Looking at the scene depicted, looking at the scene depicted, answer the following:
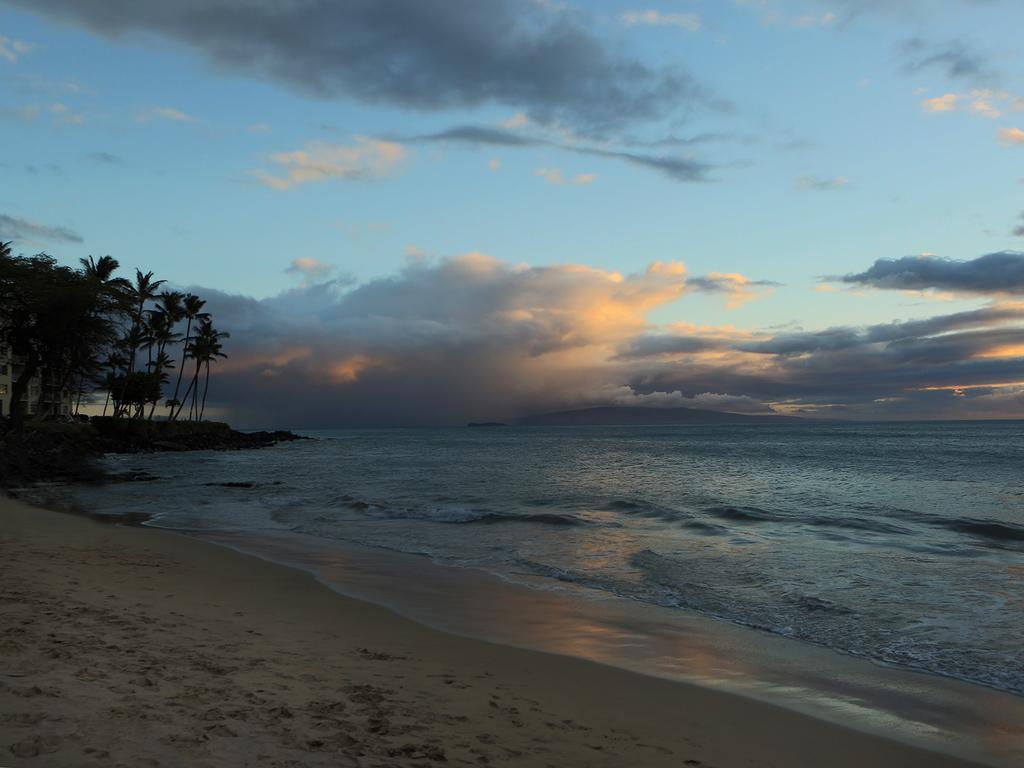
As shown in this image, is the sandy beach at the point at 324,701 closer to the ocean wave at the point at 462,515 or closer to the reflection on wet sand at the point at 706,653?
the reflection on wet sand at the point at 706,653

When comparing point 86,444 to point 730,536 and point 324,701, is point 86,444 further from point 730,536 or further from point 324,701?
point 324,701

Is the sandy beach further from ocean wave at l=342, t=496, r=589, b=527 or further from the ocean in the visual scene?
ocean wave at l=342, t=496, r=589, b=527

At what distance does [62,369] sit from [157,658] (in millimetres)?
41923

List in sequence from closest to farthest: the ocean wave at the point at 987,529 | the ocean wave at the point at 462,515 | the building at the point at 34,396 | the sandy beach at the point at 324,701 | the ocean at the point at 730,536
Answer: the sandy beach at the point at 324,701
the ocean at the point at 730,536
the ocean wave at the point at 987,529
the ocean wave at the point at 462,515
the building at the point at 34,396

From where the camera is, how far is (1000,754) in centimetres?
525

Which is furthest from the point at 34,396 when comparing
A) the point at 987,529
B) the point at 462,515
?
the point at 987,529

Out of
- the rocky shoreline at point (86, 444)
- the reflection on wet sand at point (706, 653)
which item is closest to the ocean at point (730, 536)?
the reflection on wet sand at point (706, 653)

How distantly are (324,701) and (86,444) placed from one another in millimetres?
54966

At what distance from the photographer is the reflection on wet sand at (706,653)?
5.87 m

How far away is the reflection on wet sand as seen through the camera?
5.87 m

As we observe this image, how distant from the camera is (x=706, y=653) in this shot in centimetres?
779

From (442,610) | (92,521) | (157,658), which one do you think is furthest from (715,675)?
(92,521)

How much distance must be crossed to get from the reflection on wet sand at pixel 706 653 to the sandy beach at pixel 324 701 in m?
0.44

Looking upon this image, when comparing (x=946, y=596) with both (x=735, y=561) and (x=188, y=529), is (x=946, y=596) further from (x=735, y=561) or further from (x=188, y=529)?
(x=188, y=529)
